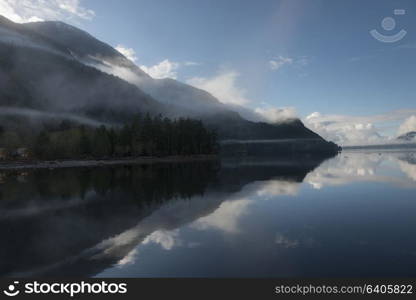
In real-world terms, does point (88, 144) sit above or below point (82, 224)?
above

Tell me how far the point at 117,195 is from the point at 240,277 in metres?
36.1

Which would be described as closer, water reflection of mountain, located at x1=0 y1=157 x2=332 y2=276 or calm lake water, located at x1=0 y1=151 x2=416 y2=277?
calm lake water, located at x1=0 y1=151 x2=416 y2=277

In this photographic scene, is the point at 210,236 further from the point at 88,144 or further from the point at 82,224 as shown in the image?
the point at 88,144

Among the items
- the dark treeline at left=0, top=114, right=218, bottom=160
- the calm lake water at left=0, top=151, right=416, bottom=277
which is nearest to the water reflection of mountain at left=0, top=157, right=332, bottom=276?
the calm lake water at left=0, top=151, right=416, bottom=277

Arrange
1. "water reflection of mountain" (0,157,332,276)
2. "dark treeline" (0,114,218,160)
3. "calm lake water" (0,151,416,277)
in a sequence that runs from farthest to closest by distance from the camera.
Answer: "dark treeline" (0,114,218,160) < "water reflection of mountain" (0,157,332,276) < "calm lake water" (0,151,416,277)

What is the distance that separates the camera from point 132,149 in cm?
19088

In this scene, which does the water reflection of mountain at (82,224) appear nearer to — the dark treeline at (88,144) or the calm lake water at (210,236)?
the calm lake water at (210,236)

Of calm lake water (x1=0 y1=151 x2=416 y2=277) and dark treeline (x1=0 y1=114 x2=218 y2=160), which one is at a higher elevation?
dark treeline (x1=0 y1=114 x2=218 y2=160)

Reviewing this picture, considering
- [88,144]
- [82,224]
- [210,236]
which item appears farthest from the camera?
[88,144]

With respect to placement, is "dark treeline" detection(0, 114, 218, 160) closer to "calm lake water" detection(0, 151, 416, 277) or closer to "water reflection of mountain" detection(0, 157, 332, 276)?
"water reflection of mountain" detection(0, 157, 332, 276)

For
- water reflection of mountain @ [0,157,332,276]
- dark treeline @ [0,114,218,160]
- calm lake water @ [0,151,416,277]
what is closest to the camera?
calm lake water @ [0,151,416,277]

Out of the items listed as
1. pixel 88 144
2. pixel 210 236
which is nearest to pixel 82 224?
pixel 210 236

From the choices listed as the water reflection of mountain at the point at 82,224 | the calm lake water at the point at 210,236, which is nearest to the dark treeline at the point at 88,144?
the water reflection of mountain at the point at 82,224

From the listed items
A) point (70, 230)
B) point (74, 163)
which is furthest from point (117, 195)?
point (74, 163)
